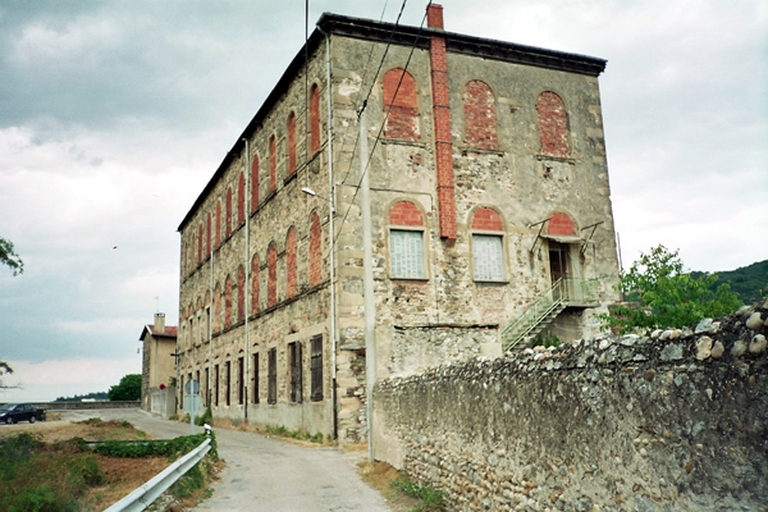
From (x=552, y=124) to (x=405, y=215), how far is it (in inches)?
267

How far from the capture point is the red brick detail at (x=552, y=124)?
2345 centimetres

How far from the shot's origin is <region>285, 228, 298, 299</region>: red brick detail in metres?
23.8

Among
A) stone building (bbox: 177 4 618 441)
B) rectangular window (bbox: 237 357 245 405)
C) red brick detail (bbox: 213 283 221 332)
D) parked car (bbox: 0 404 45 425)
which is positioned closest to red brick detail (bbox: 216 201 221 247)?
red brick detail (bbox: 213 283 221 332)

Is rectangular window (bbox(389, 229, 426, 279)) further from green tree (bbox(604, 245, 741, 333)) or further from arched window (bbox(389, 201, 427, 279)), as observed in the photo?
green tree (bbox(604, 245, 741, 333))

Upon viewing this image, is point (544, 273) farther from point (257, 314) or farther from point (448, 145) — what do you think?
point (257, 314)

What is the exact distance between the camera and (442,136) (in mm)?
21547

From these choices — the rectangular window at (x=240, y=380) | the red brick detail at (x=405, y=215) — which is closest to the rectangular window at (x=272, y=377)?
the rectangular window at (x=240, y=380)

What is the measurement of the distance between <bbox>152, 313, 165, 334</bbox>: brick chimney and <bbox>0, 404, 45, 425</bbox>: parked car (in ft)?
47.3

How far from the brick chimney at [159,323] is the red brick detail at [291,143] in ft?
→ 110

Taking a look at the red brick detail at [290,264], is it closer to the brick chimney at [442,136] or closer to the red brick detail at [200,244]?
the brick chimney at [442,136]

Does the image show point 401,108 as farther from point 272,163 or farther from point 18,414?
point 18,414

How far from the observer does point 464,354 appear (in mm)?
15500

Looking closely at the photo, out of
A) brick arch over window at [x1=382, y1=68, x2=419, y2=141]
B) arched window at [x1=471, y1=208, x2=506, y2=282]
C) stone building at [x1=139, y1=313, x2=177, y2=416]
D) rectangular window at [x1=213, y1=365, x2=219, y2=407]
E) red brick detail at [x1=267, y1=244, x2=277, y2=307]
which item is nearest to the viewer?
brick arch over window at [x1=382, y1=68, x2=419, y2=141]

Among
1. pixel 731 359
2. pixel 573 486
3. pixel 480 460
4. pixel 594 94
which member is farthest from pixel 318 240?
pixel 731 359
